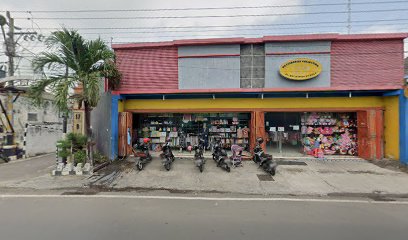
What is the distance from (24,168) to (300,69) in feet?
42.2

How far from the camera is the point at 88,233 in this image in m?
3.64

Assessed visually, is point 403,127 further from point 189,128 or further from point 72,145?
point 72,145

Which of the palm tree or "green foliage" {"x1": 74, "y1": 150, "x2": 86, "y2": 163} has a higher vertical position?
the palm tree

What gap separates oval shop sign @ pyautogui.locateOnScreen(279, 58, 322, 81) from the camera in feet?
31.5

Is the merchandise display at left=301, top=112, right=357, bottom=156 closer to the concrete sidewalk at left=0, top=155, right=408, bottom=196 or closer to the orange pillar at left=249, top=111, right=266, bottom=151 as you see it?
the concrete sidewalk at left=0, top=155, right=408, bottom=196

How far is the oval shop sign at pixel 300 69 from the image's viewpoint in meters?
9.60

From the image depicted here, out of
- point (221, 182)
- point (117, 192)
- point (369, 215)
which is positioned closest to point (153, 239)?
point (117, 192)

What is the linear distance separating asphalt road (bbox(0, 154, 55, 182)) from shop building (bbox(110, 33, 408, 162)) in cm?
282

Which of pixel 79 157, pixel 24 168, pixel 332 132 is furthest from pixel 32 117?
pixel 332 132

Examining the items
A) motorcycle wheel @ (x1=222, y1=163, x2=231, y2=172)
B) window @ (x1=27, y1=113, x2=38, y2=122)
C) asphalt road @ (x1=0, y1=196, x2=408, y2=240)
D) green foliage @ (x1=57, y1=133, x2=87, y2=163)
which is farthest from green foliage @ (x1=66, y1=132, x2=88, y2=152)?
window @ (x1=27, y1=113, x2=38, y2=122)

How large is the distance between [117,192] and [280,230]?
4512 mm

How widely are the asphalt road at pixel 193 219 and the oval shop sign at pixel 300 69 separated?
6026mm

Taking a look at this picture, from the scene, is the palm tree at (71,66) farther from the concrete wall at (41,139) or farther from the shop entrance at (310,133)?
the shop entrance at (310,133)

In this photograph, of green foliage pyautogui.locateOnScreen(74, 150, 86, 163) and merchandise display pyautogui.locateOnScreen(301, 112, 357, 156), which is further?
merchandise display pyautogui.locateOnScreen(301, 112, 357, 156)
